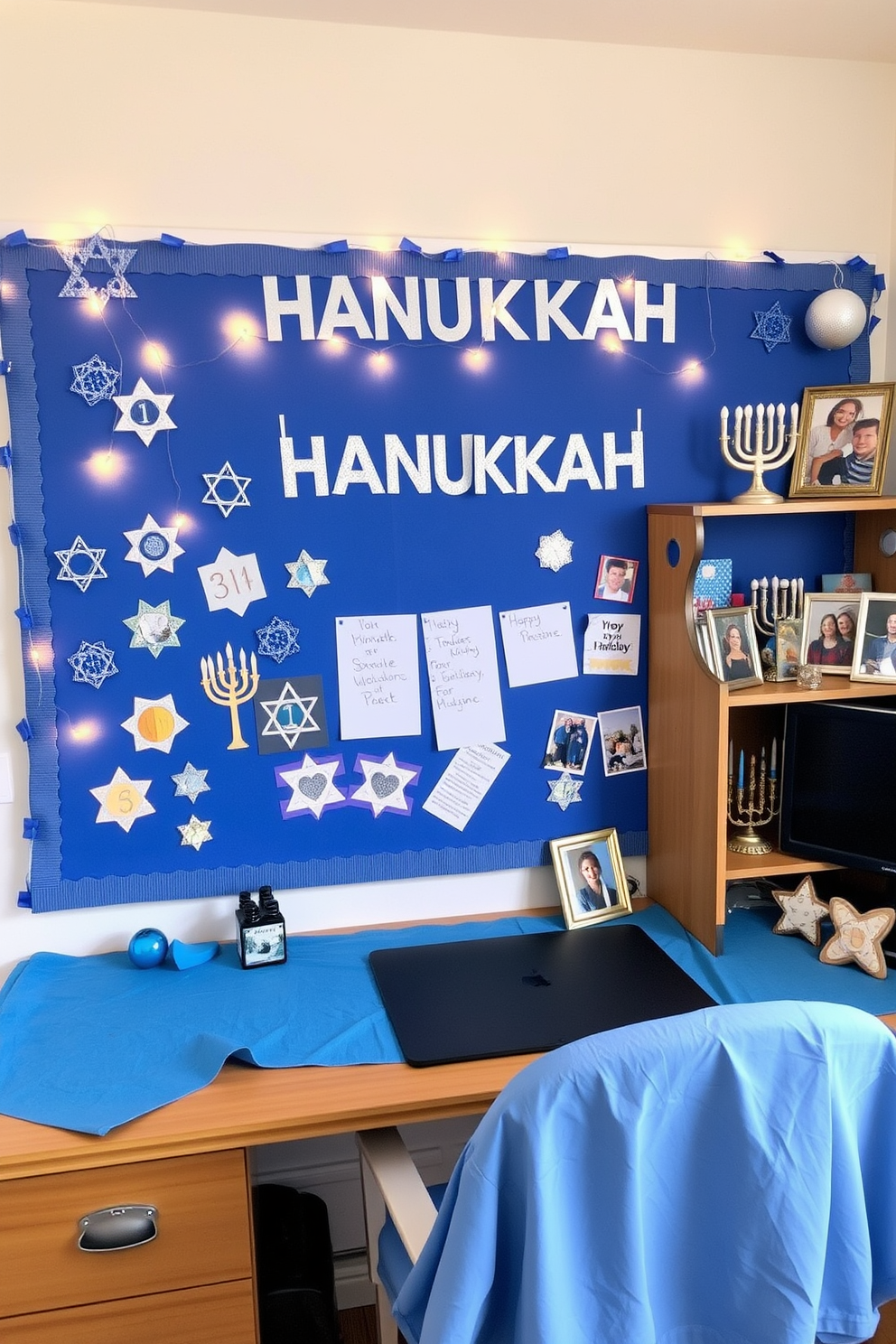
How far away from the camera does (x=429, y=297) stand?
2002 mm

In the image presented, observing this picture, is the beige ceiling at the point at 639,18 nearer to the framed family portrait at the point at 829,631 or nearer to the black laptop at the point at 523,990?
the framed family portrait at the point at 829,631

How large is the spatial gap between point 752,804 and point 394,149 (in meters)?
1.45

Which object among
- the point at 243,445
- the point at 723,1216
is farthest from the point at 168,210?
the point at 723,1216

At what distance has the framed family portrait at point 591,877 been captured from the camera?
2123 mm

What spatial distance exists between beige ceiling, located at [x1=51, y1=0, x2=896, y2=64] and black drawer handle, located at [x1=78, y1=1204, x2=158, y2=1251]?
1.96 metres

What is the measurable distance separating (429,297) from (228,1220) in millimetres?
1612

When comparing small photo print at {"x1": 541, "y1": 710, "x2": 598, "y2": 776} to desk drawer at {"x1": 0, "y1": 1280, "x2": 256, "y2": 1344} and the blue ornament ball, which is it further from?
desk drawer at {"x1": 0, "y1": 1280, "x2": 256, "y2": 1344}

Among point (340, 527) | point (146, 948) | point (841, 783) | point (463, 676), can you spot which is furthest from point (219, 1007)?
point (841, 783)

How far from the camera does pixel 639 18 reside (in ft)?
6.27

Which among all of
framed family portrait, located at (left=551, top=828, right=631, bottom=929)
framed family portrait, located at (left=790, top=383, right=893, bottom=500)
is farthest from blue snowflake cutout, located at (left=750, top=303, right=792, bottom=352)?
framed family portrait, located at (left=551, top=828, right=631, bottom=929)

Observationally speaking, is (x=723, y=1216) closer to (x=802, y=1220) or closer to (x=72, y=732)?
(x=802, y=1220)

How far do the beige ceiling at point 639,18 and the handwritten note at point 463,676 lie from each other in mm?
1073

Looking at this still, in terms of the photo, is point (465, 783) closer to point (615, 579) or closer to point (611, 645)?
point (611, 645)

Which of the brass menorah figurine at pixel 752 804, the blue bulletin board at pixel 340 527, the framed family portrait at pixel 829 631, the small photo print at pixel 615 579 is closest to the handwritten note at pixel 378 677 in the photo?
the blue bulletin board at pixel 340 527
